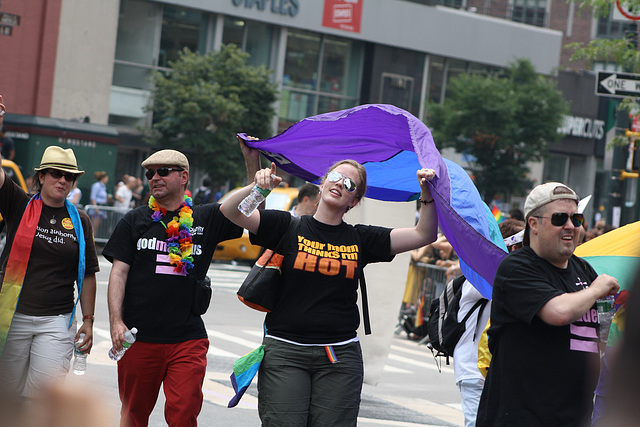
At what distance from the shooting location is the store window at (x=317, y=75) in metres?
39.3

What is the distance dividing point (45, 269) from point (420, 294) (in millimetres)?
9539

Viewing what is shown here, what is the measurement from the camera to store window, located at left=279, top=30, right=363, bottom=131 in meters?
39.3

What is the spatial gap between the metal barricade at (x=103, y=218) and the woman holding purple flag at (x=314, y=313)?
58.4 feet

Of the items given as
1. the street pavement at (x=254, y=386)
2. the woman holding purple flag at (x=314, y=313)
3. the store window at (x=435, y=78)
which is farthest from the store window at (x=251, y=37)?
the woman holding purple flag at (x=314, y=313)

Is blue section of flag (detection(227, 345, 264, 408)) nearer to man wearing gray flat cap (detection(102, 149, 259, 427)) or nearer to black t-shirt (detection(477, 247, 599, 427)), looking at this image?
man wearing gray flat cap (detection(102, 149, 259, 427))

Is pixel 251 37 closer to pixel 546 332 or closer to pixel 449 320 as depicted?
pixel 449 320

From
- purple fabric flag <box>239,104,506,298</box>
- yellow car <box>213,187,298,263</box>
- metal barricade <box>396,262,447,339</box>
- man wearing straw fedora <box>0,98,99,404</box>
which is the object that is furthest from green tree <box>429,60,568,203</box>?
man wearing straw fedora <box>0,98,99,404</box>

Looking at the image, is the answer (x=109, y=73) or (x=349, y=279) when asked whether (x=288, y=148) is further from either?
(x=109, y=73)

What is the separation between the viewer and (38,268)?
596 cm

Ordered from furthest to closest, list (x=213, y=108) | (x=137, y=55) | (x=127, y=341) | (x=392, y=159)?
(x=137, y=55) < (x=213, y=108) < (x=392, y=159) < (x=127, y=341)

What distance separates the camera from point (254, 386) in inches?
387

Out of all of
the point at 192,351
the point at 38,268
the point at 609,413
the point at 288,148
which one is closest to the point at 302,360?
the point at 192,351

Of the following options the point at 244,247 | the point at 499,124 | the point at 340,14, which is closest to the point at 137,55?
the point at 340,14

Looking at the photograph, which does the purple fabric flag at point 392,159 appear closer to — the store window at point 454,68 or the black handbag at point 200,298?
the black handbag at point 200,298
